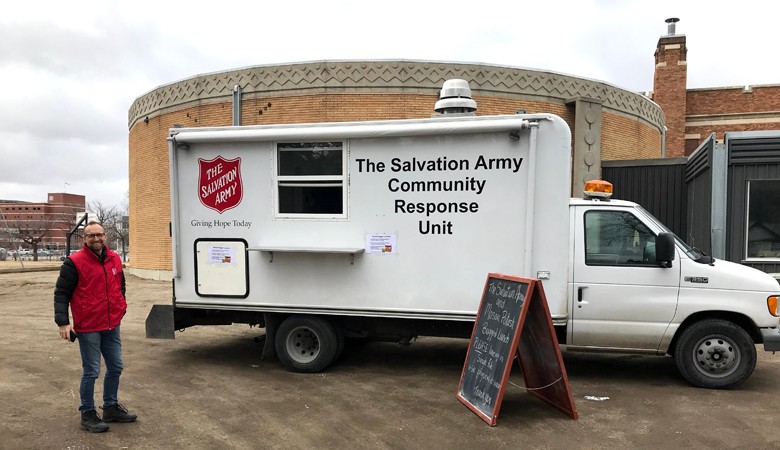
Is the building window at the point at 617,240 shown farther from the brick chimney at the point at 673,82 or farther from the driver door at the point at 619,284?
the brick chimney at the point at 673,82

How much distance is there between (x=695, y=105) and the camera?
26.9m

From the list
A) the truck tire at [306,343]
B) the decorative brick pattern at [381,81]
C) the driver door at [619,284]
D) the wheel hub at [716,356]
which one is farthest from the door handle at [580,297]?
the decorative brick pattern at [381,81]

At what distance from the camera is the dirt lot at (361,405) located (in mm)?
4504

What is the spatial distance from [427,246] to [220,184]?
8.50 feet

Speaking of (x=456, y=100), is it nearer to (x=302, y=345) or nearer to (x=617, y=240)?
(x=617, y=240)

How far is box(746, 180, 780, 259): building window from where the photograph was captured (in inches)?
408

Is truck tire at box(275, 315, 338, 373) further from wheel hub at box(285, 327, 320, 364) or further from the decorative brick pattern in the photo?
the decorative brick pattern

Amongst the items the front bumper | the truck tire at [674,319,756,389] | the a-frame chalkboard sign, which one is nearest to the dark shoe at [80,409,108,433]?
the a-frame chalkboard sign

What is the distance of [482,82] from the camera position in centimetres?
1606

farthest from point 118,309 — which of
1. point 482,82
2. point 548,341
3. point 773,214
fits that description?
point 482,82

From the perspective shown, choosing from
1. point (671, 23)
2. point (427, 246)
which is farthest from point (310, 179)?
point (671, 23)

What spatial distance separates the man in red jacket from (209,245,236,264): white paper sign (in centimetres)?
177

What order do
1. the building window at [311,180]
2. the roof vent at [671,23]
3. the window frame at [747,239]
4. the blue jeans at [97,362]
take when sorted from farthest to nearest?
the roof vent at [671,23] → the window frame at [747,239] → the building window at [311,180] → the blue jeans at [97,362]

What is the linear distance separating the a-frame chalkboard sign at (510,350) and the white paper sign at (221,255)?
3000 mm
